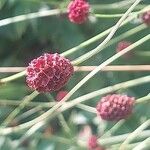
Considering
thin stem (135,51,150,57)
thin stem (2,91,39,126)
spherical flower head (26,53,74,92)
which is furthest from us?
thin stem (135,51,150,57)

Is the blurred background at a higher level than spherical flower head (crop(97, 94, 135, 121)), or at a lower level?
higher

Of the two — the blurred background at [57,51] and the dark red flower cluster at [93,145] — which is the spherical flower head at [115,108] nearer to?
the dark red flower cluster at [93,145]

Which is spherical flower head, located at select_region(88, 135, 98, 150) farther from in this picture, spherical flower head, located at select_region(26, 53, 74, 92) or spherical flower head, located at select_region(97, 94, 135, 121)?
spherical flower head, located at select_region(26, 53, 74, 92)

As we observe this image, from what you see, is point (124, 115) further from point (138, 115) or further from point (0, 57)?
point (0, 57)

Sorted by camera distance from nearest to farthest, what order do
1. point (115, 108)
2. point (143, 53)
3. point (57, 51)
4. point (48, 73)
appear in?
point (48, 73) → point (115, 108) → point (143, 53) → point (57, 51)

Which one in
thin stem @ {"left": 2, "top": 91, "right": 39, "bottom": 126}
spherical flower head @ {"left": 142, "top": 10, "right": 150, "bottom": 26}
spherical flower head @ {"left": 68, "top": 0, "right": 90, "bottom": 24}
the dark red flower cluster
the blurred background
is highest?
the blurred background

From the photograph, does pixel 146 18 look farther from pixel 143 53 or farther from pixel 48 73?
pixel 48 73

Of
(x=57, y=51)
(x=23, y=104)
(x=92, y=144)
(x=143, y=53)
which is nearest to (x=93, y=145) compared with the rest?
(x=92, y=144)

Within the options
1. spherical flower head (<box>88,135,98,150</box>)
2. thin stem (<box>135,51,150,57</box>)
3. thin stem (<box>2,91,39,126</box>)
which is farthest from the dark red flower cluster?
thin stem (<box>135,51,150,57</box>)
